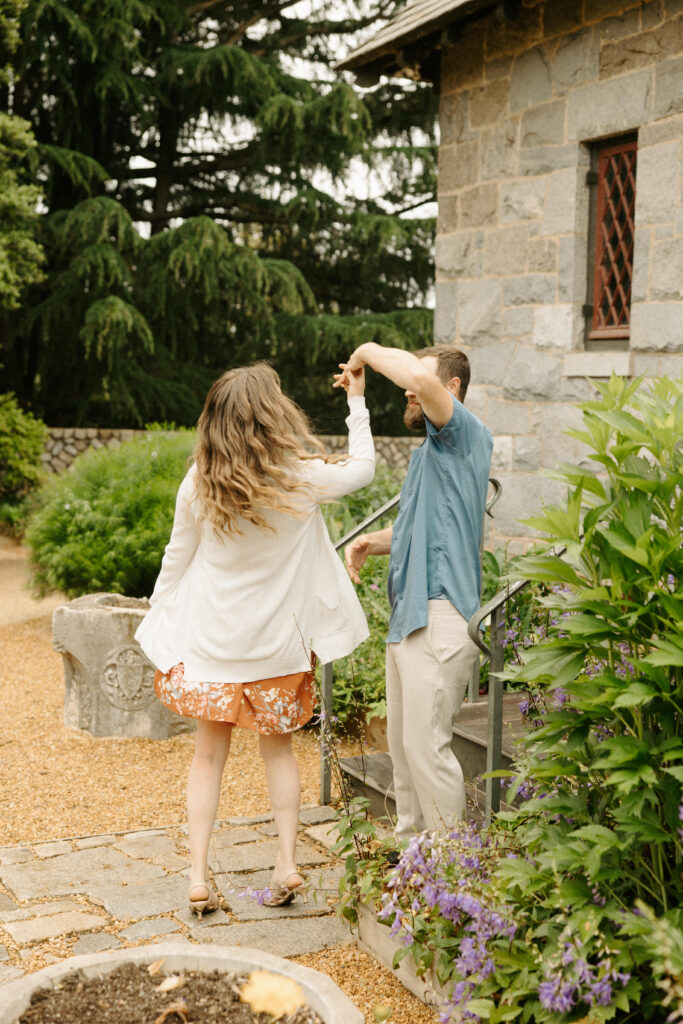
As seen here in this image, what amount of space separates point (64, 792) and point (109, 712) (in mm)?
885

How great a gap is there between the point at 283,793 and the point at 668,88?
4265 millimetres

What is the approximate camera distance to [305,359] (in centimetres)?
1752

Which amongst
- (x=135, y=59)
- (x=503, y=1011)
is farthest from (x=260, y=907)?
(x=135, y=59)

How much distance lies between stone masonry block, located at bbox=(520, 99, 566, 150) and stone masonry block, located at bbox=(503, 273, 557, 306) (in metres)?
0.81

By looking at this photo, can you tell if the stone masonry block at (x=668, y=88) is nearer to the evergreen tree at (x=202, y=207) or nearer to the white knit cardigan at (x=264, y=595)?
the white knit cardigan at (x=264, y=595)

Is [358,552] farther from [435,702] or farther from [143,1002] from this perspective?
[143,1002]

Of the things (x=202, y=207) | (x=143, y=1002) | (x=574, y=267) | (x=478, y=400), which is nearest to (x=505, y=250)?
(x=574, y=267)

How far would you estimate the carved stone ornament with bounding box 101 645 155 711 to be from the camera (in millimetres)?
5727

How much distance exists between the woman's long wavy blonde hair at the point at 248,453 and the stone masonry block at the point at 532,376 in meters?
3.30

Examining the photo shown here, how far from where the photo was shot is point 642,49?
5.68 meters

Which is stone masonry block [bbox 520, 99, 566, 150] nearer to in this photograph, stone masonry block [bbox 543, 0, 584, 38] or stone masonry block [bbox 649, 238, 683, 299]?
stone masonry block [bbox 543, 0, 584, 38]

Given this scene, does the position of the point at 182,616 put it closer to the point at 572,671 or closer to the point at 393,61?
the point at 572,671

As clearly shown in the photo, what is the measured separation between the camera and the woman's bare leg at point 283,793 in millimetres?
3438

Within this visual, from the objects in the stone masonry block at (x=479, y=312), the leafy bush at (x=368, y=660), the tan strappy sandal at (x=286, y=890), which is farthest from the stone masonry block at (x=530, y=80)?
the tan strappy sandal at (x=286, y=890)
